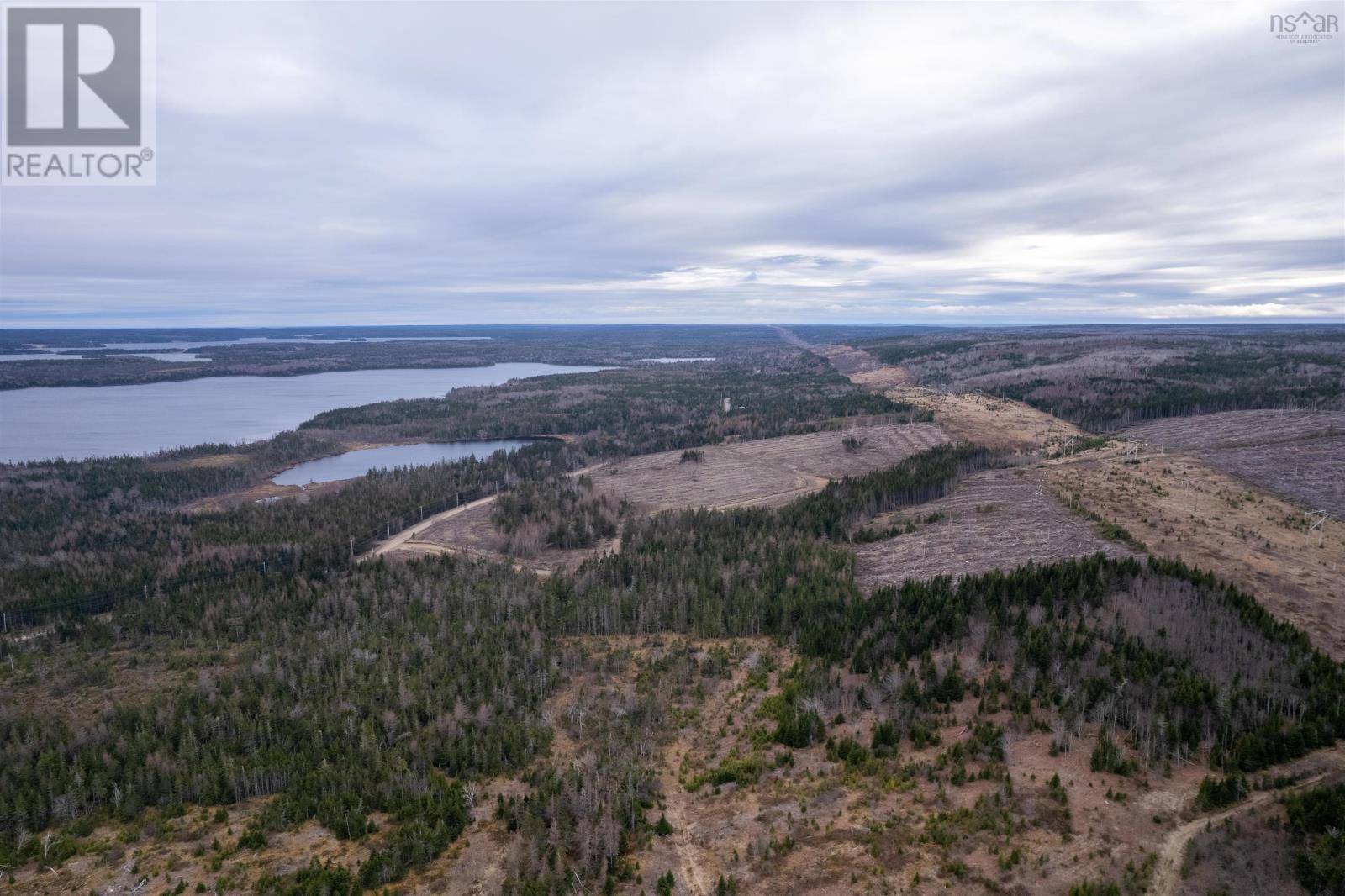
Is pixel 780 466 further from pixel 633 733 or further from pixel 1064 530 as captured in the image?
pixel 633 733

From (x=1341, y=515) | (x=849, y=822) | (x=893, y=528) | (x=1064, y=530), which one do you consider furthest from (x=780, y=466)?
(x=849, y=822)

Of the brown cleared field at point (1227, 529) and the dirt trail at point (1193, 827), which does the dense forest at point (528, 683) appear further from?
the brown cleared field at point (1227, 529)

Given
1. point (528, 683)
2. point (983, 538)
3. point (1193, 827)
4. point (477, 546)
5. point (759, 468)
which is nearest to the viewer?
point (1193, 827)

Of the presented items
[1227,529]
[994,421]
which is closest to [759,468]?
[994,421]

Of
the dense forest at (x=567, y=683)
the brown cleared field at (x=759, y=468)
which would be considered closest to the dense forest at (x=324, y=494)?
the dense forest at (x=567, y=683)

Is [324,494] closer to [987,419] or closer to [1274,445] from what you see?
[987,419]

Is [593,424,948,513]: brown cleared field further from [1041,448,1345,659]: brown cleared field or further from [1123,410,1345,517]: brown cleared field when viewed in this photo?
[1123,410,1345,517]: brown cleared field

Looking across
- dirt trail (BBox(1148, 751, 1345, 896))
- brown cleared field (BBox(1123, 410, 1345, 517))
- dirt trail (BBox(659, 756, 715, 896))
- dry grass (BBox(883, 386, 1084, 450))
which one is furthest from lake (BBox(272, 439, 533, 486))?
dirt trail (BBox(1148, 751, 1345, 896))
